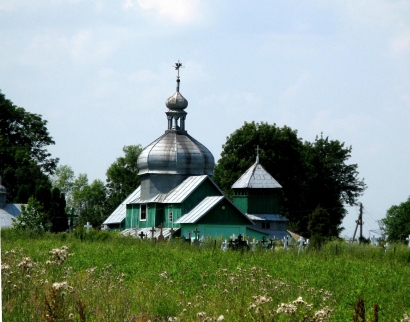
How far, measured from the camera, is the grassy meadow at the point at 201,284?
10383 mm

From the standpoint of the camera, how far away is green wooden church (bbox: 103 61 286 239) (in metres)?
53.2

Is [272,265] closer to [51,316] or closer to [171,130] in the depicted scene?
[51,316]

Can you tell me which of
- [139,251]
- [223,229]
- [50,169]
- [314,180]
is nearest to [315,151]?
[314,180]

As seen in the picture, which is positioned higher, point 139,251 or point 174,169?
point 174,169

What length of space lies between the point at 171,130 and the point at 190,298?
156 ft

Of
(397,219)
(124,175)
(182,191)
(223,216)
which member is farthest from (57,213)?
(397,219)

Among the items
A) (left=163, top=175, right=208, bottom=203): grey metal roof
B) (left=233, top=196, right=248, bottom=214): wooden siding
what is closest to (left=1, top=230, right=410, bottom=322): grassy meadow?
(left=163, top=175, right=208, bottom=203): grey metal roof

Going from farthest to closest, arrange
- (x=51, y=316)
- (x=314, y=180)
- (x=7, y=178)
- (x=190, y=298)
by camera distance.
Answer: (x=314, y=180), (x=7, y=178), (x=190, y=298), (x=51, y=316)

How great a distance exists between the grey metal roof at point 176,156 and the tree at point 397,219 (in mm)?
43973

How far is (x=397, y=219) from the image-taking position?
101 m

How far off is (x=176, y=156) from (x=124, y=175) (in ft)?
86.9

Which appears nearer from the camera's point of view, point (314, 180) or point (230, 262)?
point (230, 262)

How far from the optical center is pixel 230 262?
21.6m

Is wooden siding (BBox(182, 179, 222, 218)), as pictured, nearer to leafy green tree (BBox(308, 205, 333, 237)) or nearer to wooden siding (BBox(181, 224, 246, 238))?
wooden siding (BBox(181, 224, 246, 238))
